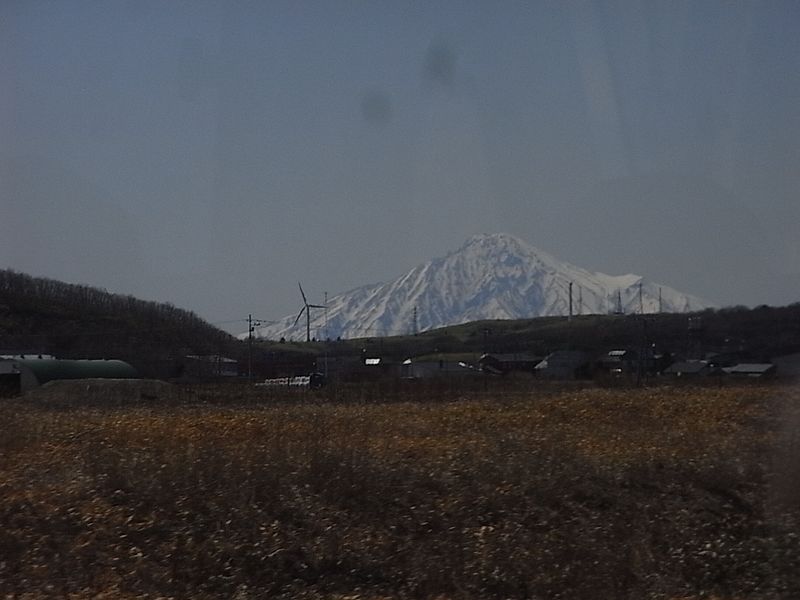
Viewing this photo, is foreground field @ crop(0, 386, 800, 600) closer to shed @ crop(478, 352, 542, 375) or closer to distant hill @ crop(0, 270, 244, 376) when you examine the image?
shed @ crop(478, 352, 542, 375)

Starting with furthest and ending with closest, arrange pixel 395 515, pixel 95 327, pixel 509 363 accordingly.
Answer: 1. pixel 95 327
2. pixel 509 363
3. pixel 395 515

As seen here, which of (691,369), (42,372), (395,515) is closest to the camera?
(395,515)

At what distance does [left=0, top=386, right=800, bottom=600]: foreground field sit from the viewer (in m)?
11.9

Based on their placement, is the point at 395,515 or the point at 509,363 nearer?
the point at 395,515

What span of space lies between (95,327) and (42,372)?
2115 inches

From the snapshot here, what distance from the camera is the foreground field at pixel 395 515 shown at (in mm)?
11859

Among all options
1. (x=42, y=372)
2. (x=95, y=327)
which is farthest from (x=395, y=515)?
(x=95, y=327)

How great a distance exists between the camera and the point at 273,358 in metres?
112

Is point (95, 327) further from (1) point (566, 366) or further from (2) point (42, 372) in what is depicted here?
(1) point (566, 366)

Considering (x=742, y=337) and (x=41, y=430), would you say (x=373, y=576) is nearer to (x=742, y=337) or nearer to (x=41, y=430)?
(x=41, y=430)

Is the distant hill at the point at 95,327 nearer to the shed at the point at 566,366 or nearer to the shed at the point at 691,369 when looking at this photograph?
the shed at the point at 566,366

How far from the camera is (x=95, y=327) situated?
10781 centimetres

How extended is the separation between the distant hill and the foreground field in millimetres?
67093

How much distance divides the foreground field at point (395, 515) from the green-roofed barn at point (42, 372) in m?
35.8
